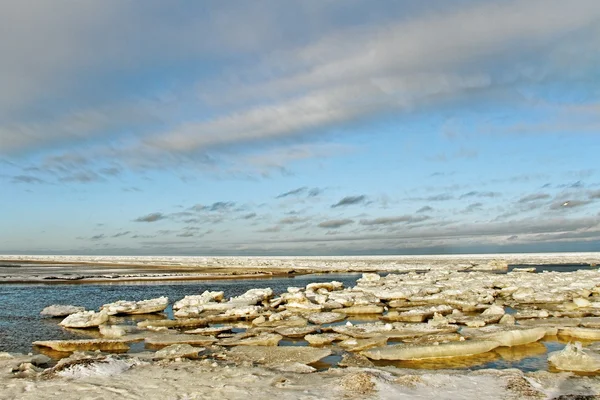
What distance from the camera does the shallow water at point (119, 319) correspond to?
11.8 m

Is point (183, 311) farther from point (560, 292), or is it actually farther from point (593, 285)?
point (593, 285)

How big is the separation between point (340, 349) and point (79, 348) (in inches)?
295

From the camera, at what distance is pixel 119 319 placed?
65.1ft

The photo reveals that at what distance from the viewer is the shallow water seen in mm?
11773

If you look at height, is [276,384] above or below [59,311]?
below

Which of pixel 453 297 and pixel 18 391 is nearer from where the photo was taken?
pixel 18 391

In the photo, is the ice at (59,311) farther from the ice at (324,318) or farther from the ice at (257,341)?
the ice at (324,318)

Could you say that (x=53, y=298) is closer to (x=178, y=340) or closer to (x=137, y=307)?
(x=137, y=307)

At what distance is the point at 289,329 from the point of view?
1611cm

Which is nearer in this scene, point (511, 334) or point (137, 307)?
point (511, 334)

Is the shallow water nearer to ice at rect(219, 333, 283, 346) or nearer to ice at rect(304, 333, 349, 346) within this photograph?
ice at rect(304, 333, 349, 346)

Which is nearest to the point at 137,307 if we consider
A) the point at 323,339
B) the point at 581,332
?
the point at 323,339

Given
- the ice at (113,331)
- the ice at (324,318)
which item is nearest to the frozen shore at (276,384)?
the ice at (113,331)

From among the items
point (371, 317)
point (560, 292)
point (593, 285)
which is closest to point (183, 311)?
point (371, 317)
